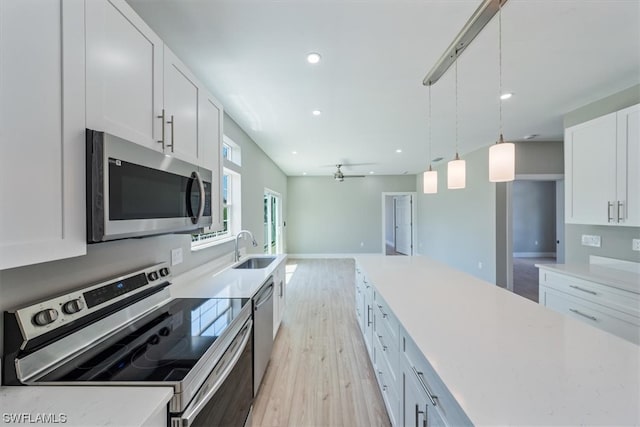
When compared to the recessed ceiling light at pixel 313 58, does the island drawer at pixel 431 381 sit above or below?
below

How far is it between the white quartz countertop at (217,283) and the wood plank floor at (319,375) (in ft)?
2.98

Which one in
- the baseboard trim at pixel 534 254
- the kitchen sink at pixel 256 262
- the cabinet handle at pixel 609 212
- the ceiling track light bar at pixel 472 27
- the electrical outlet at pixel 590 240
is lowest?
the baseboard trim at pixel 534 254

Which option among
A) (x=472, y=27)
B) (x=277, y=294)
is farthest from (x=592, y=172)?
(x=277, y=294)

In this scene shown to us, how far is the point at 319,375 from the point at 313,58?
105 inches

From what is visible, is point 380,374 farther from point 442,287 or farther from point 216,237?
point 216,237

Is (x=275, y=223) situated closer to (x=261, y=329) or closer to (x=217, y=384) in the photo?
(x=261, y=329)

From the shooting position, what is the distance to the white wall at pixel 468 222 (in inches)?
184

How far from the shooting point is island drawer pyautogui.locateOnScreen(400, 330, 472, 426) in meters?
0.80

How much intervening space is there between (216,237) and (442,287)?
2.37 meters

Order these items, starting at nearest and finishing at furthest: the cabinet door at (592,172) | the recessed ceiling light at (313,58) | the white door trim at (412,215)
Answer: the recessed ceiling light at (313,58)
the cabinet door at (592,172)
the white door trim at (412,215)

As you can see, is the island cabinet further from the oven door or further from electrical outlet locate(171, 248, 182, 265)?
electrical outlet locate(171, 248, 182, 265)

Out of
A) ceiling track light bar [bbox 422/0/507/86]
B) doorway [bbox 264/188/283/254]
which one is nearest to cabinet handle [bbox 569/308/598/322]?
ceiling track light bar [bbox 422/0/507/86]

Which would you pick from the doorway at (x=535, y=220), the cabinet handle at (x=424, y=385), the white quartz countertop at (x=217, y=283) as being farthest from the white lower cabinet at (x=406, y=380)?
the doorway at (x=535, y=220)

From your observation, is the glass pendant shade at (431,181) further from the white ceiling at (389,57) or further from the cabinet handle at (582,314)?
the cabinet handle at (582,314)
